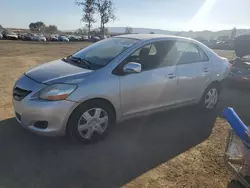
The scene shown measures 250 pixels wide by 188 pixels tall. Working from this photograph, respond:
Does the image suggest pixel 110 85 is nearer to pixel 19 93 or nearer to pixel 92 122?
pixel 92 122

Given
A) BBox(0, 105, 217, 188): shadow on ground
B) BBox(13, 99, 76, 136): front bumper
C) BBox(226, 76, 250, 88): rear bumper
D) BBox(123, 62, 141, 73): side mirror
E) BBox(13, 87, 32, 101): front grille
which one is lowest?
BBox(0, 105, 217, 188): shadow on ground

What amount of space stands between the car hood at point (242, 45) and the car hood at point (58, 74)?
8.17 meters

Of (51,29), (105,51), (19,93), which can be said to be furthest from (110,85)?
(51,29)

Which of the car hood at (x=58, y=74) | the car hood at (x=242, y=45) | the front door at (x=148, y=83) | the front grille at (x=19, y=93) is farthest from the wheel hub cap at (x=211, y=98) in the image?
the car hood at (x=242, y=45)

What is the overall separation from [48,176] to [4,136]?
1.40 m

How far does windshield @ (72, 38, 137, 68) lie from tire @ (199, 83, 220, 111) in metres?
2.03

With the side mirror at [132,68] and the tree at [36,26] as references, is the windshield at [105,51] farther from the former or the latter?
the tree at [36,26]

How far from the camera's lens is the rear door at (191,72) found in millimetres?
4908

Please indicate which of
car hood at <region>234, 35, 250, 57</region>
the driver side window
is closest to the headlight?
the driver side window

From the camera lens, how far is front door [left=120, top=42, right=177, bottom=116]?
13.6ft

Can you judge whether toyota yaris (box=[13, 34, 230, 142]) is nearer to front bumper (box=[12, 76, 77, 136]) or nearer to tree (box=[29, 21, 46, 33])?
front bumper (box=[12, 76, 77, 136])

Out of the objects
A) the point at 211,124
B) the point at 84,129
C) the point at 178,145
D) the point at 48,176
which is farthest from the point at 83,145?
the point at 211,124

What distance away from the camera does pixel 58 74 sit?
3.89 meters

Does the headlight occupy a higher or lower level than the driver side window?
lower
